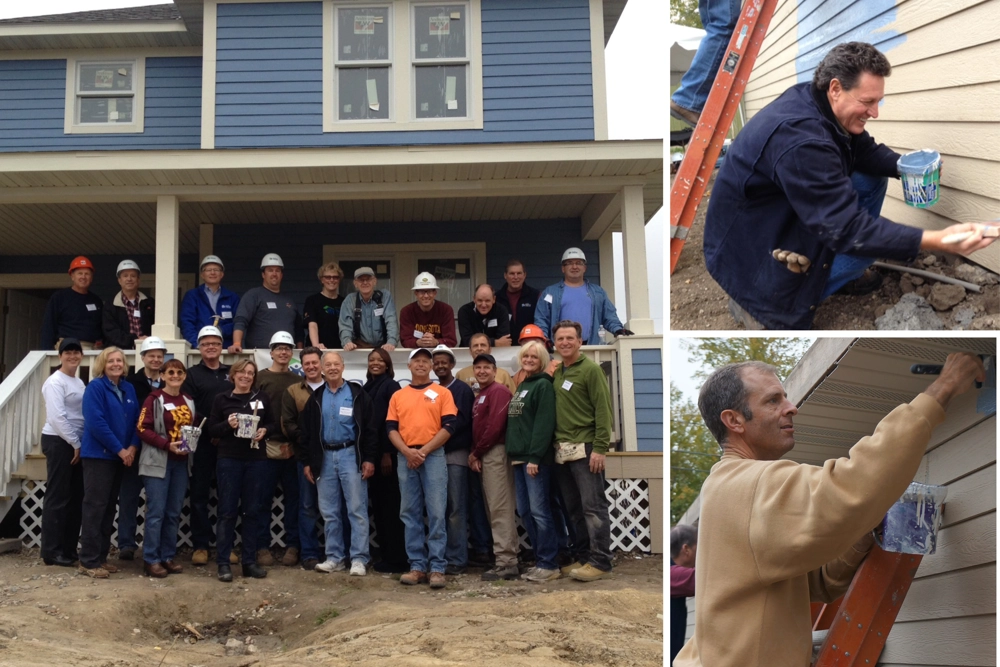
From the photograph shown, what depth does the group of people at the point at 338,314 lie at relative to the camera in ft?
31.3

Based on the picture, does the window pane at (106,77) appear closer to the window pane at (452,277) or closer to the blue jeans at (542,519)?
the window pane at (452,277)

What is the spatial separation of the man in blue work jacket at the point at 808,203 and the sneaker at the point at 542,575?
398 cm

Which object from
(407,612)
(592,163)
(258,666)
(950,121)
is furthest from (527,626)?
(592,163)

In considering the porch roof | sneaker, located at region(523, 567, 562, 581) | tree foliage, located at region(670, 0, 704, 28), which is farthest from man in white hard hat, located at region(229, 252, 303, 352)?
tree foliage, located at region(670, 0, 704, 28)

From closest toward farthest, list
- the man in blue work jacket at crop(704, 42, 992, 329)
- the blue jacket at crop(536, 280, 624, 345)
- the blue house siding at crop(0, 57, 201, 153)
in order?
the man in blue work jacket at crop(704, 42, 992, 329)
the blue jacket at crop(536, 280, 624, 345)
the blue house siding at crop(0, 57, 201, 153)

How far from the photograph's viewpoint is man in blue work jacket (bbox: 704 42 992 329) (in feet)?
11.8

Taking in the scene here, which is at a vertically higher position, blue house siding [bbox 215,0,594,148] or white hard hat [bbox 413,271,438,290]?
blue house siding [bbox 215,0,594,148]

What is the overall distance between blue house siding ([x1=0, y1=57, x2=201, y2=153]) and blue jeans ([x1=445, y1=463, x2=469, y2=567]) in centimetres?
713

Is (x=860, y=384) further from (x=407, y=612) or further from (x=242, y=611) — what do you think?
(x=242, y=611)

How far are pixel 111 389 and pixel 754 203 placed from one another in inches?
229

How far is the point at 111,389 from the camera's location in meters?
8.07

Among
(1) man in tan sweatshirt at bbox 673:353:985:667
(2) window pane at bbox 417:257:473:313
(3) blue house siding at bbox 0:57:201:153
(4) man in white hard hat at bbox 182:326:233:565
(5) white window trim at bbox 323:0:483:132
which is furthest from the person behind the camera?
(3) blue house siding at bbox 0:57:201:153

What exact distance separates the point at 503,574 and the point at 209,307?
4154 millimetres

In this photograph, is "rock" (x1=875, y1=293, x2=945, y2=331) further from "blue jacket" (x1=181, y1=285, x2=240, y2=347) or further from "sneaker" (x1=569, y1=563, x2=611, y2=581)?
"blue jacket" (x1=181, y1=285, x2=240, y2=347)
